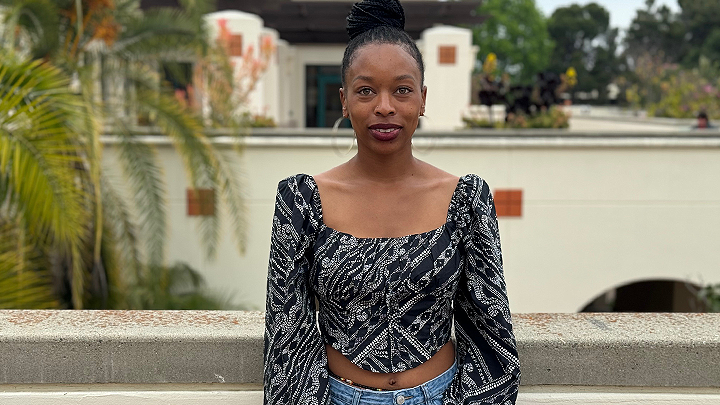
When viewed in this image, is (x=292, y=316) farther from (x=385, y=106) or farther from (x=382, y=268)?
(x=385, y=106)

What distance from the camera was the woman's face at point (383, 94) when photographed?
1.81m

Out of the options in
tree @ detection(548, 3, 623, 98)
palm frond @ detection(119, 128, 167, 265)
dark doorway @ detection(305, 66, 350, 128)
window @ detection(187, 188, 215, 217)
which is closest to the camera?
palm frond @ detection(119, 128, 167, 265)

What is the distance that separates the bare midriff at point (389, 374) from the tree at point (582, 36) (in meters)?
68.6

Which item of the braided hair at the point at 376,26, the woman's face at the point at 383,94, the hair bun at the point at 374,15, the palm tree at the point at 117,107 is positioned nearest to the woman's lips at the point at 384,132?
the woman's face at the point at 383,94

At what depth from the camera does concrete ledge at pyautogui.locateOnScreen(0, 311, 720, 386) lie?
223 cm

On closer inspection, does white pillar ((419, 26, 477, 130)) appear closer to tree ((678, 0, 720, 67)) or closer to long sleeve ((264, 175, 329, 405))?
long sleeve ((264, 175, 329, 405))

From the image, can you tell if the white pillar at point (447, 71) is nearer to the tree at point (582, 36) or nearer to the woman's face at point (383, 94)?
the woman's face at point (383, 94)

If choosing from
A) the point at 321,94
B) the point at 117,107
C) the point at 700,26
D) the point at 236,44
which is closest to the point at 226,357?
the point at 117,107

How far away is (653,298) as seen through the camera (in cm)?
1523

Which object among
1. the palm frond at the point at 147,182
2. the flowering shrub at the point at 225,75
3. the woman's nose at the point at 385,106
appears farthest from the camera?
the flowering shrub at the point at 225,75

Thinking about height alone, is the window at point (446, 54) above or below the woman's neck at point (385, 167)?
above

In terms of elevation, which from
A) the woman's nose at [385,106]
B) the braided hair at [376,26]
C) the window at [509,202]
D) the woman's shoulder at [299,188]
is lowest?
the window at [509,202]

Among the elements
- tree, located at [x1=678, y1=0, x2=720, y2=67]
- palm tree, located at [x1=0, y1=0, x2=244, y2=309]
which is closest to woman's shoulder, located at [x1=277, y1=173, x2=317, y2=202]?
palm tree, located at [x1=0, y1=0, x2=244, y2=309]

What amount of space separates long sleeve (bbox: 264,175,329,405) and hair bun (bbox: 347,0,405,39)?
0.48 meters
